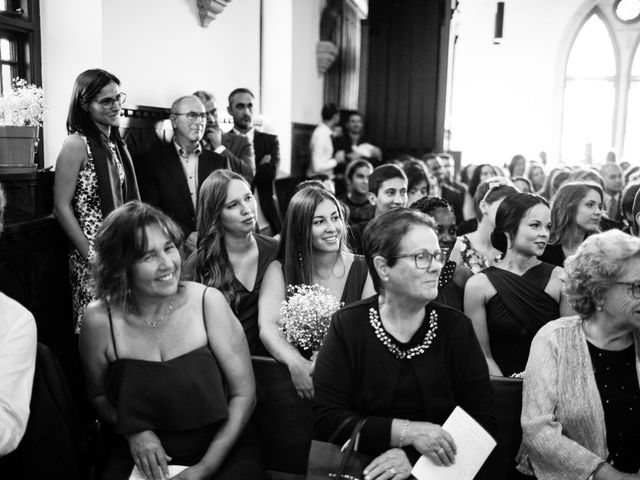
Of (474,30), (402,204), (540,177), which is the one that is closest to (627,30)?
(474,30)

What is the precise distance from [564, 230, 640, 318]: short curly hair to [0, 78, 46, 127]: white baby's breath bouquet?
7.77ft

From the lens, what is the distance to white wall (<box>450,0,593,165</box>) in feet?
46.4

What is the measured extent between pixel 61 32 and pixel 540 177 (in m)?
6.50

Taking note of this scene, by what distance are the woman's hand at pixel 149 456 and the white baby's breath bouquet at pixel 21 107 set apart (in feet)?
5.45

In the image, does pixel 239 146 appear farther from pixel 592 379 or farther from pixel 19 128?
pixel 592 379

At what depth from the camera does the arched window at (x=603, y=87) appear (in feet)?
46.0

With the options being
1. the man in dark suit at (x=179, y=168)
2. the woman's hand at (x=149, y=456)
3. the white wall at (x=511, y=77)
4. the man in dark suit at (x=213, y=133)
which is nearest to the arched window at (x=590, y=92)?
the white wall at (x=511, y=77)

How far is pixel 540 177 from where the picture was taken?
8945 mm

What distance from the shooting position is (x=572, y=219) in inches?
154

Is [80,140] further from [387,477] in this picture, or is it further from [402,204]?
[387,477]

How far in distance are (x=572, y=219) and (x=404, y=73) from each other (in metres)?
6.64

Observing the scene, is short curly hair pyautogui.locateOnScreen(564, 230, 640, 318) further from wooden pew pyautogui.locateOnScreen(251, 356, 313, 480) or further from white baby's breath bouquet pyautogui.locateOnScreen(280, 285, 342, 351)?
wooden pew pyautogui.locateOnScreen(251, 356, 313, 480)

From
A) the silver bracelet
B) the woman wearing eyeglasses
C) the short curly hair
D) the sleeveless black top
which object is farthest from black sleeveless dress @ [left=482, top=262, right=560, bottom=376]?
the woman wearing eyeglasses

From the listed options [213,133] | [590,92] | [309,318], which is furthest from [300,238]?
[590,92]
